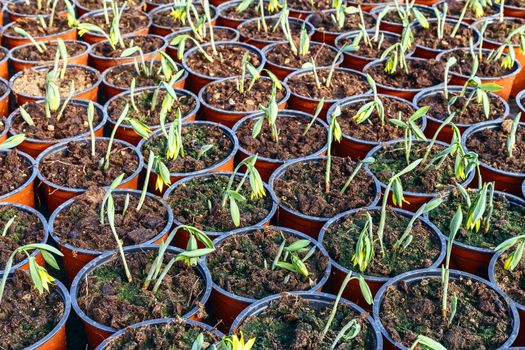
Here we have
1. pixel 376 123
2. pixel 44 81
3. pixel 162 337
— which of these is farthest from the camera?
pixel 44 81

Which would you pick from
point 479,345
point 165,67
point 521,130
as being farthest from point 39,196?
point 521,130

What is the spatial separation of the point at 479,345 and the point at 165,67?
6.69ft

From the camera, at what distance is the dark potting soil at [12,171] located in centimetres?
277

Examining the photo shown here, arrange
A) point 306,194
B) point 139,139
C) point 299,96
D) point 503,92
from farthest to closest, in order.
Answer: point 503,92
point 299,96
point 139,139
point 306,194

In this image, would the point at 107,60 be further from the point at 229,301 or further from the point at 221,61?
the point at 229,301

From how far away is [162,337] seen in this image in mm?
2021

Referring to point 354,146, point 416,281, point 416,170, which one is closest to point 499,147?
point 416,170

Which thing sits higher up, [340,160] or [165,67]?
[165,67]

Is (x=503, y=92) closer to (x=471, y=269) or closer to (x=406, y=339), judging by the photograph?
(x=471, y=269)

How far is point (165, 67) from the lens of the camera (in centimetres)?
329

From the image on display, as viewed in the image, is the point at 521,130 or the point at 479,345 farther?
the point at 521,130

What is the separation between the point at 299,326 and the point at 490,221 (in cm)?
103

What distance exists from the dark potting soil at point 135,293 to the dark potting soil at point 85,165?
0.57m

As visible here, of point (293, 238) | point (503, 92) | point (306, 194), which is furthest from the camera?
point (503, 92)
